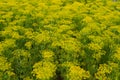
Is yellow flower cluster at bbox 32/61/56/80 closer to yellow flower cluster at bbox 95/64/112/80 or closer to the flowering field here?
the flowering field

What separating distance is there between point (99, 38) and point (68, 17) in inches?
50.5

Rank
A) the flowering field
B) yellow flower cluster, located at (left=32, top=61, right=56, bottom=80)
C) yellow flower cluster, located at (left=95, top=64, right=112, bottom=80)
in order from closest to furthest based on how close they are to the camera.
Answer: yellow flower cluster, located at (left=32, top=61, right=56, bottom=80), yellow flower cluster, located at (left=95, top=64, right=112, bottom=80), the flowering field

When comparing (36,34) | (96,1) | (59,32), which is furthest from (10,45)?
(96,1)

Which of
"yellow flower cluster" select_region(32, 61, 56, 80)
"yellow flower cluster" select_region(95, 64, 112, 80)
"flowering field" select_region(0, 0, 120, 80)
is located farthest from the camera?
"flowering field" select_region(0, 0, 120, 80)

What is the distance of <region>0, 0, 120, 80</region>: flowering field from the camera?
15.8 feet

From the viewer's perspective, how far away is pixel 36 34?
5.71m

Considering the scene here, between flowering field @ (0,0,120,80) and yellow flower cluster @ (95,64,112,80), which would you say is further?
flowering field @ (0,0,120,80)

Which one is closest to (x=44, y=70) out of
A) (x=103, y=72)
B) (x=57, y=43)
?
(x=57, y=43)

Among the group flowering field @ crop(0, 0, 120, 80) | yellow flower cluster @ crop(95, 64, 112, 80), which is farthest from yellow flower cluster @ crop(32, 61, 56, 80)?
yellow flower cluster @ crop(95, 64, 112, 80)

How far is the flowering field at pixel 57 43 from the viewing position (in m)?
4.82

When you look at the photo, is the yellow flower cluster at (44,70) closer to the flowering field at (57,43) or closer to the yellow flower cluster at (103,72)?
the flowering field at (57,43)

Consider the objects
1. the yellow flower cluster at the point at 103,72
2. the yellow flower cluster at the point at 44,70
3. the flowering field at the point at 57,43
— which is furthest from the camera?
the flowering field at the point at 57,43

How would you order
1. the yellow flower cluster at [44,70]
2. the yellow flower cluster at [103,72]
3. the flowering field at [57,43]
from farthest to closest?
the flowering field at [57,43], the yellow flower cluster at [103,72], the yellow flower cluster at [44,70]

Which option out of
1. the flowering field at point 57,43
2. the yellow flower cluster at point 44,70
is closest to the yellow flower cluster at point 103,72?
the flowering field at point 57,43
